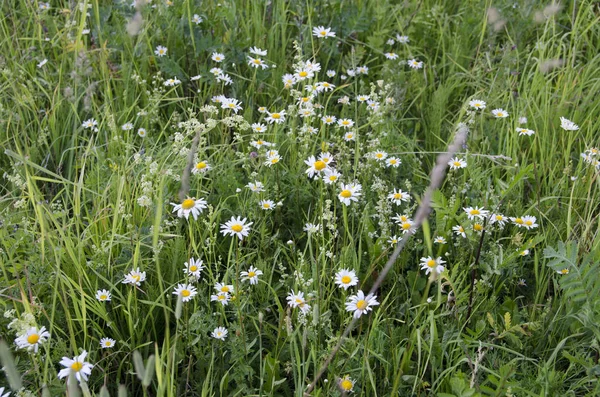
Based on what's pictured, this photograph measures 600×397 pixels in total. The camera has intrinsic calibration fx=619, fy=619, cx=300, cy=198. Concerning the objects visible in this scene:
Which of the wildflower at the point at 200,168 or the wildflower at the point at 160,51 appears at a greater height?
the wildflower at the point at 160,51

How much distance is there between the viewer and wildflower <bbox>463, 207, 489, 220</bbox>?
199cm

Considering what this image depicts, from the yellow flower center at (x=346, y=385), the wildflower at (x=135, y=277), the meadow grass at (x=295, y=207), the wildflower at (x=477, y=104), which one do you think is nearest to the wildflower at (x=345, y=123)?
the meadow grass at (x=295, y=207)

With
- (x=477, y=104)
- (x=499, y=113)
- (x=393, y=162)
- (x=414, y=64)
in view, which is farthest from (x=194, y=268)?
(x=414, y=64)

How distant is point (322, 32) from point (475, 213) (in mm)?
1337

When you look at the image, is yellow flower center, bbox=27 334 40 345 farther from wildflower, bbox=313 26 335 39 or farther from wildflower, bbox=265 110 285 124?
wildflower, bbox=313 26 335 39

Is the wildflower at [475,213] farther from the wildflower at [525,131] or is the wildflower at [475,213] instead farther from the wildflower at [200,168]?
the wildflower at [200,168]

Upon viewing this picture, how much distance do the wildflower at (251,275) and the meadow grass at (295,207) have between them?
0.11ft

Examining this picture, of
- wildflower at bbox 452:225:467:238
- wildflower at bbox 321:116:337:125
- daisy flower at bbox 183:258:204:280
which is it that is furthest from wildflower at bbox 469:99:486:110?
daisy flower at bbox 183:258:204:280

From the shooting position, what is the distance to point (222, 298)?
5.67 ft

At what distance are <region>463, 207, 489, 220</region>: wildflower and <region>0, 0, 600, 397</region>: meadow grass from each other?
12 millimetres

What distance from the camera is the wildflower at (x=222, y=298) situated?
1704 mm

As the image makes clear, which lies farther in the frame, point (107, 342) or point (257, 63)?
point (257, 63)

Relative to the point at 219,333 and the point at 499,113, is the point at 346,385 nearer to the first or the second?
the point at 219,333

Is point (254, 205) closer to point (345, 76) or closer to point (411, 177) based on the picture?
point (411, 177)
